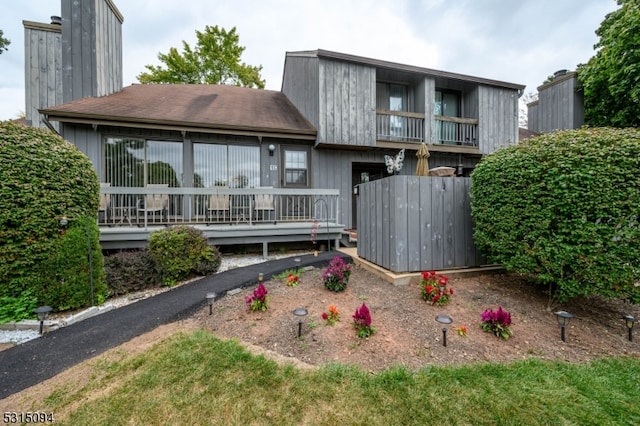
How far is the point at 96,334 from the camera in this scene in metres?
3.19

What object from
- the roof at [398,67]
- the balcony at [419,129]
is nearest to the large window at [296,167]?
the balcony at [419,129]

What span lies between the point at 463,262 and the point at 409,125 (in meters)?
6.05

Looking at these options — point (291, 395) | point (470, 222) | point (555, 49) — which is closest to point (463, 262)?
point (470, 222)

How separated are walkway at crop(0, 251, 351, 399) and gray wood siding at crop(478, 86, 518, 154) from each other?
→ 32.4ft

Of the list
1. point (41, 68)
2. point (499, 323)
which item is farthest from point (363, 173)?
point (41, 68)

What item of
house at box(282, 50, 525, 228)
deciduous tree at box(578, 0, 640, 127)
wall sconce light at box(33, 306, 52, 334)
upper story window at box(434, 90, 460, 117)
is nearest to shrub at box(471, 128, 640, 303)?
house at box(282, 50, 525, 228)

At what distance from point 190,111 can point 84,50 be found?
3724mm

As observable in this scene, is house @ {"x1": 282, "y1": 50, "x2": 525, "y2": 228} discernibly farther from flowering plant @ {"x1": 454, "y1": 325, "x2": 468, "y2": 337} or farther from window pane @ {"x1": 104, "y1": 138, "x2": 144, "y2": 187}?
flowering plant @ {"x1": 454, "y1": 325, "x2": 468, "y2": 337}

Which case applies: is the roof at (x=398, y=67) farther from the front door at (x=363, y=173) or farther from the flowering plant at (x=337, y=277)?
the flowering plant at (x=337, y=277)

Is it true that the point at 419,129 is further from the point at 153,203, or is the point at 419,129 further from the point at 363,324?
the point at 153,203

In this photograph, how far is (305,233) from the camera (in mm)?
7125

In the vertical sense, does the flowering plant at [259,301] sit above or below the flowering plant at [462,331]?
above

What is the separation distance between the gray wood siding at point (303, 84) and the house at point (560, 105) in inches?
422

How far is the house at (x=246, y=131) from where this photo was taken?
23.2ft
